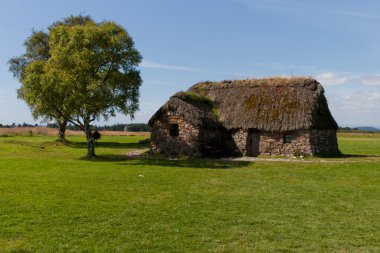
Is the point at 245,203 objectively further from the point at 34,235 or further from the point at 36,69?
the point at 36,69

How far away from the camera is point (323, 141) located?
30094 mm

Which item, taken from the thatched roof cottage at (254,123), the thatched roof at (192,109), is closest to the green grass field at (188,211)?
the thatched roof cottage at (254,123)

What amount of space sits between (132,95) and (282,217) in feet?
67.7

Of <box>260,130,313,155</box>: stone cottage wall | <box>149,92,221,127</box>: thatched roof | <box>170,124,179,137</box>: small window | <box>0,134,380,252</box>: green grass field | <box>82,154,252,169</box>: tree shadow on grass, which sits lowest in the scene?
<box>0,134,380,252</box>: green grass field

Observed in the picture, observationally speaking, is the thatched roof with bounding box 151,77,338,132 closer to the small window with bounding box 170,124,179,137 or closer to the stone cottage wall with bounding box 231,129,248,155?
the stone cottage wall with bounding box 231,129,248,155

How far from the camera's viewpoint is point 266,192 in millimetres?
15859

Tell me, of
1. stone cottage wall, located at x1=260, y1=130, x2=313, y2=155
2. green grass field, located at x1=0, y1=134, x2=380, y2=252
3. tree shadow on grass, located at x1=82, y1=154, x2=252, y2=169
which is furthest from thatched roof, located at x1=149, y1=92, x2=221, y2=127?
green grass field, located at x1=0, y1=134, x2=380, y2=252

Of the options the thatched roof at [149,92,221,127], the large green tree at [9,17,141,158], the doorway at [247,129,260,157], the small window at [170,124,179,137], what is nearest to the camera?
the large green tree at [9,17,141,158]

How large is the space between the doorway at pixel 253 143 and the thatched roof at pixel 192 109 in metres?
2.63

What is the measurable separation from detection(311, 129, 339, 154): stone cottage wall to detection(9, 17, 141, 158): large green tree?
12991mm

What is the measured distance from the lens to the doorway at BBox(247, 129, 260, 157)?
31422 millimetres

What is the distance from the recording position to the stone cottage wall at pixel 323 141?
1157 inches

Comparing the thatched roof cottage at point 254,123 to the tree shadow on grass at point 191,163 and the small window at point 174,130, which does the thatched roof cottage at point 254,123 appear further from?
the tree shadow on grass at point 191,163

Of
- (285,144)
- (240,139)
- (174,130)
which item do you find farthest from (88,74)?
(285,144)
